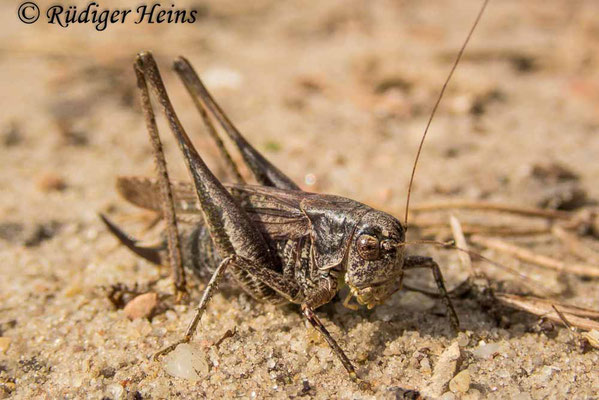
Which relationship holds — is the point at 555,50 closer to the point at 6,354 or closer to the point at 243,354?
the point at 243,354

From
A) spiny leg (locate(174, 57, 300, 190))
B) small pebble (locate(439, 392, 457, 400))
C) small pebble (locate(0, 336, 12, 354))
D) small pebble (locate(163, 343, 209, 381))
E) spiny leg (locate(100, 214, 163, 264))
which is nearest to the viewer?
small pebble (locate(439, 392, 457, 400))

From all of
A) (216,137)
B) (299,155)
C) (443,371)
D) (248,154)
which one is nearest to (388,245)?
(443,371)

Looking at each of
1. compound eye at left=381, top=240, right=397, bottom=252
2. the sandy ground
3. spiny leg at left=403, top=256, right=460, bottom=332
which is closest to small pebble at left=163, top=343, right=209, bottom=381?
the sandy ground

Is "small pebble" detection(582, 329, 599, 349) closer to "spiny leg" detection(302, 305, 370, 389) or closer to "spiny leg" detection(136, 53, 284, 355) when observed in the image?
"spiny leg" detection(302, 305, 370, 389)

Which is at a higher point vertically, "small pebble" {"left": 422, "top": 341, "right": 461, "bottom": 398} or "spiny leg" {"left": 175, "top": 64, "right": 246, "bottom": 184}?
"spiny leg" {"left": 175, "top": 64, "right": 246, "bottom": 184}

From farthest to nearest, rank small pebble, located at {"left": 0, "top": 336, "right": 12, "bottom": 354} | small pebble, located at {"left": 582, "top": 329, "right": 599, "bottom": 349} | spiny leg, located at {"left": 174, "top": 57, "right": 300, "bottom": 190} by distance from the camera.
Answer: spiny leg, located at {"left": 174, "top": 57, "right": 300, "bottom": 190} → small pebble, located at {"left": 0, "top": 336, "right": 12, "bottom": 354} → small pebble, located at {"left": 582, "top": 329, "right": 599, "bottom": 349}

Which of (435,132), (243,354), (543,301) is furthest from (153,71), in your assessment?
(435,132)

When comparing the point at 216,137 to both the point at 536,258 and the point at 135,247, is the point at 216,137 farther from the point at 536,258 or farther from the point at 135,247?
the point at 536,258
